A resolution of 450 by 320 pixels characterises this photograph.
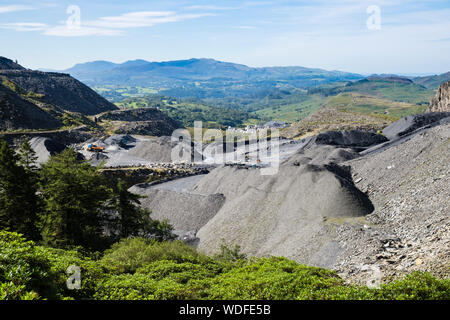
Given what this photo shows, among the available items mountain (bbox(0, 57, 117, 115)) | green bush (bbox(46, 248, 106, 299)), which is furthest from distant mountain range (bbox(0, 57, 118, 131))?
green bush (bbox(46, 248, 106, 299))

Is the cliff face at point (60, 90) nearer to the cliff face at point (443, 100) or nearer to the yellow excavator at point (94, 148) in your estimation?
the yellow excavator at point (94, 148)

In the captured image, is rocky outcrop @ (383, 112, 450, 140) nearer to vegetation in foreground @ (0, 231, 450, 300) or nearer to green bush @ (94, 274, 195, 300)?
vegetation in foreground @ (0, 231, 450, 300)

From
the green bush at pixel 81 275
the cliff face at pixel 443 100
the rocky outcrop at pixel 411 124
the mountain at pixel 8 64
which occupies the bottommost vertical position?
the green bush at pixel 81 275

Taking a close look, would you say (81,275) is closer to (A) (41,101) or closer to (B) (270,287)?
(B) (270,287)

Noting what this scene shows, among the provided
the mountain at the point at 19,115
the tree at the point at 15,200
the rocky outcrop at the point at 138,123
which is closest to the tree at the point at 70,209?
the tree at the point at 15,200

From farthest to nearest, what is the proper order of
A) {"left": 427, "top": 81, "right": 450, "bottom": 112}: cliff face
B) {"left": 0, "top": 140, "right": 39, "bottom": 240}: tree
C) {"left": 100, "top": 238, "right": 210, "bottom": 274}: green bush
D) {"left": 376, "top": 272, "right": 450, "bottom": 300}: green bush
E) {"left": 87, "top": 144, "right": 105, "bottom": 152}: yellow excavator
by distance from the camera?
{"left": 427, "top": 81, "right": 450, "bottom": 112}: cliff face, {"left": 87, "top": 144, "right": 105, "bottom": 152}: yellow excavator, {"left": 0, "top": 140, "right": 39, "bottom": 240}: tree, {"left": 100, "top": 238, "right": 210, "bottom": 274}: green bush, {"left": 376, "top": 272, "right": 450, "bottom": 300}: green bush

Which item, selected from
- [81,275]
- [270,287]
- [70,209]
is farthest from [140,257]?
[270,287]
